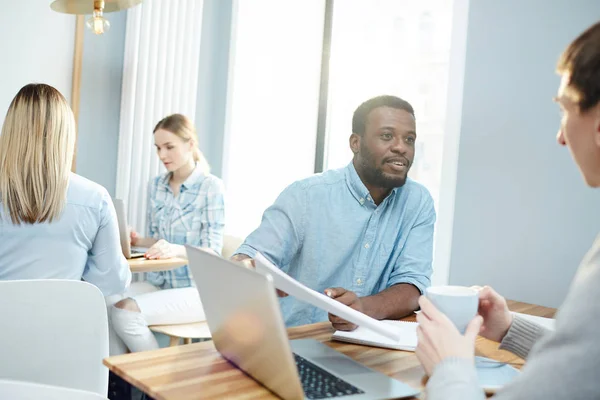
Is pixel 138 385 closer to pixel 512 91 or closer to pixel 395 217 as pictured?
pixel 395 217

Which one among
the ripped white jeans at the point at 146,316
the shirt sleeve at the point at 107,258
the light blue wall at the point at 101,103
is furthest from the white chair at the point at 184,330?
the light blue wall at the point at 101,103

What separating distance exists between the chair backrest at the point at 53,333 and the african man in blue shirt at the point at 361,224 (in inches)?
19.2

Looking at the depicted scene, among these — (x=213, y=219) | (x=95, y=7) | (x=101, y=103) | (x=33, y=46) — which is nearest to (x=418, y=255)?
(x=213, y=219)

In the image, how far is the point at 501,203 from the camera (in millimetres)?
2432

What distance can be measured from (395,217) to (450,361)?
1.03m

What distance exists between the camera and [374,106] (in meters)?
1.98

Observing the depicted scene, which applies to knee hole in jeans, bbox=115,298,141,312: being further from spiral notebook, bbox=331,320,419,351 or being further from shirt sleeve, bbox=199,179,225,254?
spiral notebook, bbox=331,320,419,351

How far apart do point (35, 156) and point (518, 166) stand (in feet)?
5.68

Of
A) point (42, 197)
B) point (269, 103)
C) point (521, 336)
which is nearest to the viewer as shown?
point (521, 336)

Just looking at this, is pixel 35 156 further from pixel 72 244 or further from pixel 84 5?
pixel 84 5

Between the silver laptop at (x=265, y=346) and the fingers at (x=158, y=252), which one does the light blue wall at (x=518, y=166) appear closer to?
the fingers at (x=158, y=252)

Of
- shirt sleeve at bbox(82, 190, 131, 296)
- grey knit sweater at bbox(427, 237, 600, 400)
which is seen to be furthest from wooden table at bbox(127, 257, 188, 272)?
grey knit sweater at bbox(427, 237, 600, 400)

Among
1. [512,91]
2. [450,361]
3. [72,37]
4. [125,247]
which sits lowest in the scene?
[125,247]

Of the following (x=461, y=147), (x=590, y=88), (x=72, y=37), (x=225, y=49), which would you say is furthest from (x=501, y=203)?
(x=72, y=37)
